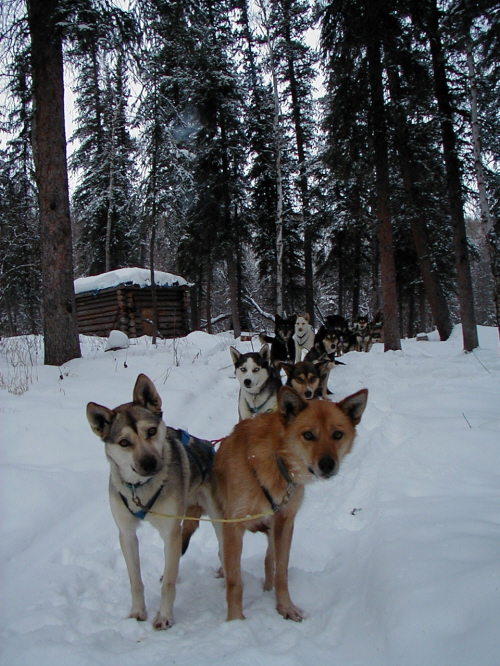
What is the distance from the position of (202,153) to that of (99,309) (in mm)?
10968

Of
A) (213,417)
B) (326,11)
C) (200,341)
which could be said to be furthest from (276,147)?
(213,417)

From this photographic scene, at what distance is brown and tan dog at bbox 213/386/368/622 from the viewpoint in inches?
106

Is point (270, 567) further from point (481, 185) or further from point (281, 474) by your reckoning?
point (481, 185)

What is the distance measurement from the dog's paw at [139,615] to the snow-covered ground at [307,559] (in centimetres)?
5

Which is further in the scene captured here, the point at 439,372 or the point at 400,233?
the point at 400,233

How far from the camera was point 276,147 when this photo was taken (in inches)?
856

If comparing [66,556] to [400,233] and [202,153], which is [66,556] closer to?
[202,153]

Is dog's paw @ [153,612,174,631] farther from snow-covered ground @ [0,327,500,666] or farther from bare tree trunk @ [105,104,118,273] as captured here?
bare tree trunk @ [105,104,118,273]

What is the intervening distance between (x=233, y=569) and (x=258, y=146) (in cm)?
2437

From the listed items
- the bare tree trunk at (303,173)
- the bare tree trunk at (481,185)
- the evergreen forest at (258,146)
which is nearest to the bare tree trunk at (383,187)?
the evergreen forest at (258,146)

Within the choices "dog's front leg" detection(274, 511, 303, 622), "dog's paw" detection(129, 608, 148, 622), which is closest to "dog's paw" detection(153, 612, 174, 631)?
"dog's paw" detection(129, 608, 148, 622)

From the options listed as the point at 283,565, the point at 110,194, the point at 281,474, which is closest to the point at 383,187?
the point at 281,474

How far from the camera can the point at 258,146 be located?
919 inches

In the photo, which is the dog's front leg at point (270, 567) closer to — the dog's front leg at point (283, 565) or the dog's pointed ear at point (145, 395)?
the dog's front leg at point (283, 565)
